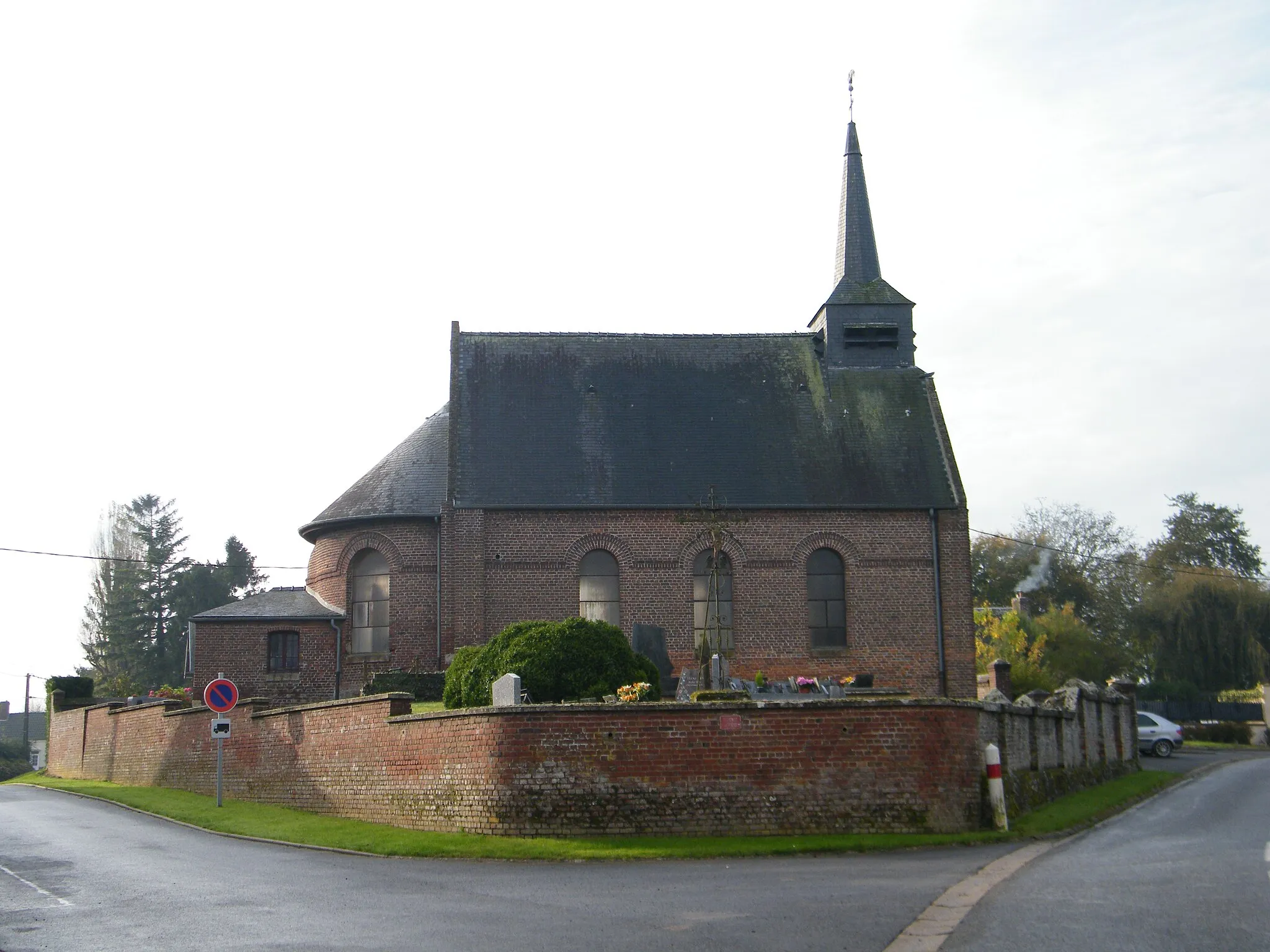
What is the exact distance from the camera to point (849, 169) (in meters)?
37.6

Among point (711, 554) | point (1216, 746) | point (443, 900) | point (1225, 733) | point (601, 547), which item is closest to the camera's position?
point (443, 900)

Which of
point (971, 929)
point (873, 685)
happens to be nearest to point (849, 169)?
point (873, 685)

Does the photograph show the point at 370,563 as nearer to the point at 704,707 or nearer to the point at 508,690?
the point at 508,690

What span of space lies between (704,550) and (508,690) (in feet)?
49.4

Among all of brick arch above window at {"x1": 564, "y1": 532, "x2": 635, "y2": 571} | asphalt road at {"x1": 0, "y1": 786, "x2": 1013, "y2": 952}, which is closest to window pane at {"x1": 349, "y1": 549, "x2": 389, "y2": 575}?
brick arch above window at {"x1": 564, "y1": 532, "x2": 635, "y2": 571}

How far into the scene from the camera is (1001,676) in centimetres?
3666

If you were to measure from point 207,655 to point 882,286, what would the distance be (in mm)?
21114

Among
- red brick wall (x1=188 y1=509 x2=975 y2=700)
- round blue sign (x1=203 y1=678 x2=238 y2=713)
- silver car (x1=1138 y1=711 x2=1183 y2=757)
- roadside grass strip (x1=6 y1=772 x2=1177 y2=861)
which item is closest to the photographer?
roadside grass strip (x1=6 y1=772 x2=1177 y2=861)

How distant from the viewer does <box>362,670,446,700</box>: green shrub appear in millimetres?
28328

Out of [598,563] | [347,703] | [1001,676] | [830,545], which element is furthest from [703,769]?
[1001,676]

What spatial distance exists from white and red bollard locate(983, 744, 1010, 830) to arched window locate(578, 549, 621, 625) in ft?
49.8

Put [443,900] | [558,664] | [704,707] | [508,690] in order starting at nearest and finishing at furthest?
[443,900] < [704,707] < [508,690] < [558,664]

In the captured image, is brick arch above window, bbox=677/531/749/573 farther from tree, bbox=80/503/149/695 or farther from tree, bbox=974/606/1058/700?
tree, bbox=80/503/149/695

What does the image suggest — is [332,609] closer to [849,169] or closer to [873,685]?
[873,685]
